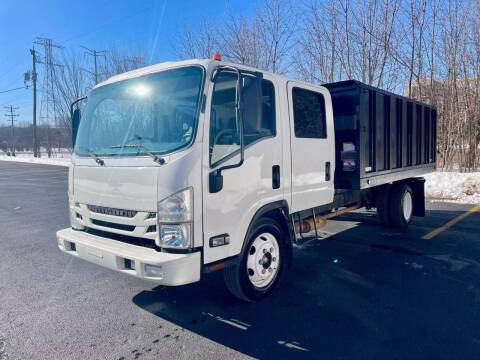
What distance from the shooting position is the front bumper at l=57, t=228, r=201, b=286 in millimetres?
2898

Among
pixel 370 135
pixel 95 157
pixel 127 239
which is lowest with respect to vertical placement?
pixel 127 239

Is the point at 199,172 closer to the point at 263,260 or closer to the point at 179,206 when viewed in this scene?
the point at 179,206

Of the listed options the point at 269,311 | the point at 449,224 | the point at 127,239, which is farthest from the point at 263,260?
the point at 449,224

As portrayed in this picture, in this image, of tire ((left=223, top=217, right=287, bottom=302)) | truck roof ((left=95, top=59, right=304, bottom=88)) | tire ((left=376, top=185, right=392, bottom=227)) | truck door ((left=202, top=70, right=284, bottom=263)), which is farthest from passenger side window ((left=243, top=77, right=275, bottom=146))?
tire ((left=376, top=185, right=392, bottom=227))

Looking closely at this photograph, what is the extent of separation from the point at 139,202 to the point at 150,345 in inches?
49.1

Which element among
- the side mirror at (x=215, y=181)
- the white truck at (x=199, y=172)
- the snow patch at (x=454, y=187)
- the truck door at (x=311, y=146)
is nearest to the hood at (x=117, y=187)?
the white truck at (x=199, y=172)

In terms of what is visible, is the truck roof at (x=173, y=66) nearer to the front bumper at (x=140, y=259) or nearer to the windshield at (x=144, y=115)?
the windshield at (x=144, y=115)

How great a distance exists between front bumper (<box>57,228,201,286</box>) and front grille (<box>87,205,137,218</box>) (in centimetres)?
27

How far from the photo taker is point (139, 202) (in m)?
3.17

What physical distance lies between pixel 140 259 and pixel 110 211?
75 centimetres

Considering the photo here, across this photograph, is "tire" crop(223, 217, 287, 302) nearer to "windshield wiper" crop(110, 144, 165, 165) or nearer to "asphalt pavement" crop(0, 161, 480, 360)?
"asphalt pavement" crop(0, 161, 480, 360)

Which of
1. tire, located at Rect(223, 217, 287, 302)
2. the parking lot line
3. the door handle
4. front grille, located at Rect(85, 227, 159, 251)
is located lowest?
the parking lot line

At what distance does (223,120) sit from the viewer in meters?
3.34

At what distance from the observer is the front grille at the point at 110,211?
3.26 metres
